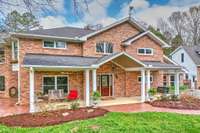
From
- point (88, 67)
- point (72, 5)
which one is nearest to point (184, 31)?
point (88, 67)

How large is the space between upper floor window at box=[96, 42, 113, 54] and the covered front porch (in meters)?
1.03

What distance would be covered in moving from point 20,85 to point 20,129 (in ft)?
26.9

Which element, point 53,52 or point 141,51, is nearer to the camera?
point 53,52

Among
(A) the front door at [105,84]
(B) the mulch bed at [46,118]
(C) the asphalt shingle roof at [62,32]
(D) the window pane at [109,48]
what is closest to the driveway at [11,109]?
(B) the mulch bed at [46,118]

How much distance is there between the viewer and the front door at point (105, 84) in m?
21.6

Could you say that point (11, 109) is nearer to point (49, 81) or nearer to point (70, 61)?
point (49, 81)

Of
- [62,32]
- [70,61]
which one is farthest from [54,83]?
[62,32]

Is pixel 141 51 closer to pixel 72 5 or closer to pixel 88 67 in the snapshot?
pixel 88 67

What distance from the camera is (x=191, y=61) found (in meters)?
38.8

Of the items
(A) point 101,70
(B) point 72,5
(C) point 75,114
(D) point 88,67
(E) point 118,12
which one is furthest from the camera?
(A) point 101,70

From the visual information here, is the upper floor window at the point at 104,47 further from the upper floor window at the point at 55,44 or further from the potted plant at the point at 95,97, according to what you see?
the potted plant at the point at 95,97

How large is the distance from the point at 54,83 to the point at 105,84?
15.3 feet

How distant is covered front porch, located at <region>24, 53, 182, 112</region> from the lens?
17297mm

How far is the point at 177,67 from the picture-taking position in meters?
22.6
